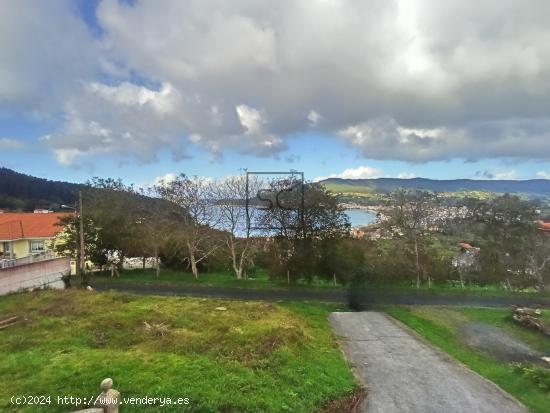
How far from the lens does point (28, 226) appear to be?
5328 cm

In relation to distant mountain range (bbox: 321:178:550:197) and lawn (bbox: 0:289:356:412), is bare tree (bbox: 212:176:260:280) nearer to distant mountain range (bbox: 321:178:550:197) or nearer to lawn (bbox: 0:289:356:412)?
lawn (bbox: 0:289:356:412)

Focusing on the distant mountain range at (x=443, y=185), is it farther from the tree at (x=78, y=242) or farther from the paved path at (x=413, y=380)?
the paved path at (x=413, y=380)

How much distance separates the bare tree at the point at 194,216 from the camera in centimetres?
3997

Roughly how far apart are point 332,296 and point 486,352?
44.6 ft

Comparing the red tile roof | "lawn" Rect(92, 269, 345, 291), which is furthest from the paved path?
the red tile roof

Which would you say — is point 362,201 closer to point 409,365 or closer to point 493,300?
point 493,300

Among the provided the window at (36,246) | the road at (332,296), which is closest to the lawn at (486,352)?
the road at (332,296)

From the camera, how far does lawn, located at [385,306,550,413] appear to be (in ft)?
43.1

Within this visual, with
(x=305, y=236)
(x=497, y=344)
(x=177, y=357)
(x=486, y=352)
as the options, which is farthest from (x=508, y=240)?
(x=177, y=357)

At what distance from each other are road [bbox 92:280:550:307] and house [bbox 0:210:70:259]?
75.9 feet

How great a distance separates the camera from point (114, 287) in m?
33.9

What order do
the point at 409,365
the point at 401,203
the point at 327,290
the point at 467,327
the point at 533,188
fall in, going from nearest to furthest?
the point at 409,365 < the point at 467,327 < the point at 327,290 < the point at 401,203 < the point at 533,188

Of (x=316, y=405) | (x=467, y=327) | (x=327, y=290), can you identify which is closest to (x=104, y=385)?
(x=316, y=405)

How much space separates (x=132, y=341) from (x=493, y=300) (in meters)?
24.8
